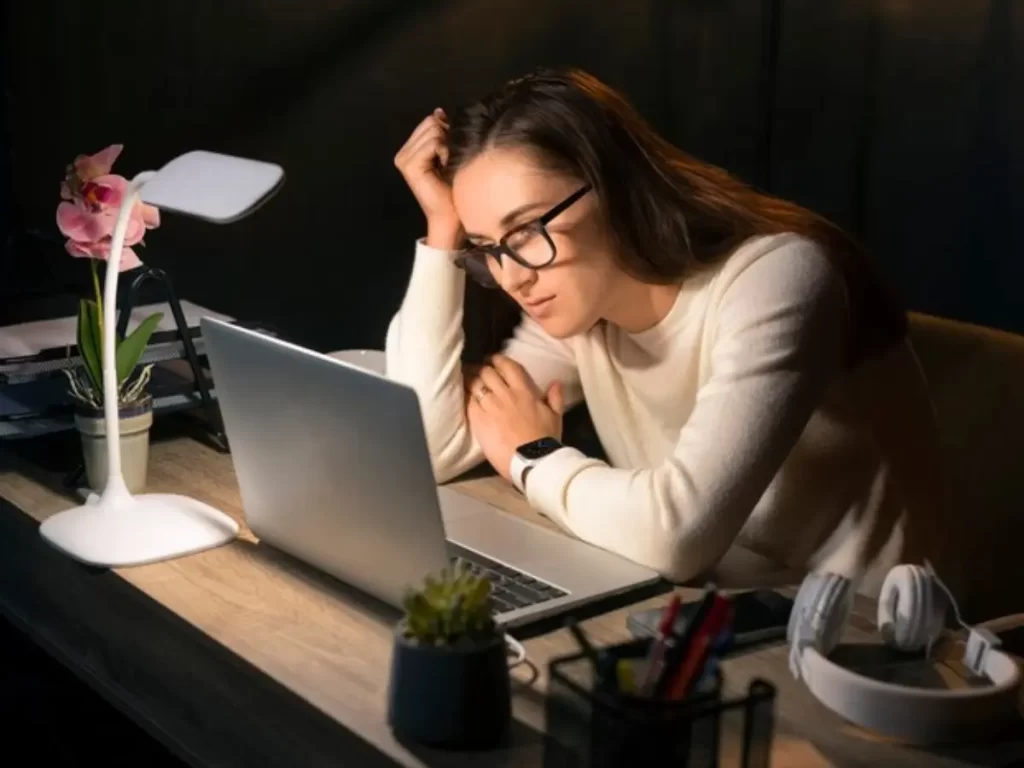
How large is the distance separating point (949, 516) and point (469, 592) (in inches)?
34.3

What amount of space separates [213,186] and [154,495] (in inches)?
15.0

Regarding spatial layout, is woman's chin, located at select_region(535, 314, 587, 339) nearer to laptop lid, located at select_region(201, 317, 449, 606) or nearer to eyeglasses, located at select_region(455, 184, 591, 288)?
eyeglasses, located at select_region(455, 184, 591, 288)

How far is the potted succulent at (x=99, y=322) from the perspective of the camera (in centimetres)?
147

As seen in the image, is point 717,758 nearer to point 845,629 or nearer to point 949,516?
point 845,629

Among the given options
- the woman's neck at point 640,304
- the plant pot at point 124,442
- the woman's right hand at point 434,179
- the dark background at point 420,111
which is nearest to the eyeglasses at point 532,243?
the woman's neck at point 640,304

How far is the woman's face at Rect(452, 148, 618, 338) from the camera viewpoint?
4.63ft

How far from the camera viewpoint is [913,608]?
105 cm

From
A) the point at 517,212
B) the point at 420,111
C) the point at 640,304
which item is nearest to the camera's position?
the point at 517,212

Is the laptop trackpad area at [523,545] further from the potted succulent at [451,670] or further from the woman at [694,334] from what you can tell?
the potted succulent at [451,670]

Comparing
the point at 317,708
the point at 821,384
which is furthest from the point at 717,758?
the point at 821,384

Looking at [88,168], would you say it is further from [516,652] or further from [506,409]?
[516,652]

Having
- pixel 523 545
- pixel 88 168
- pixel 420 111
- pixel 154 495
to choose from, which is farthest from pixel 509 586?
pixel 420 111

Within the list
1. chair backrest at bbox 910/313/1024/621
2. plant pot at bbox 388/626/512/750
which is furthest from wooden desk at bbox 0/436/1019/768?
chair backrest at bbox 910/313/1024/621

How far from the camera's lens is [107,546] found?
134cm
